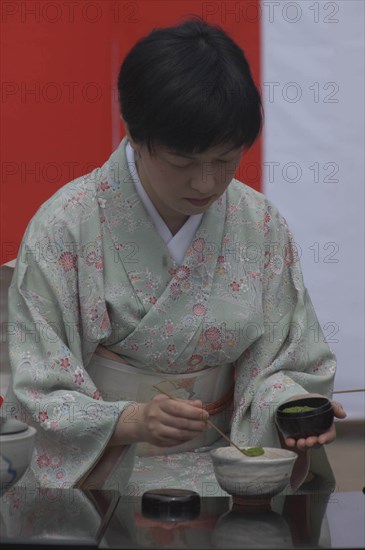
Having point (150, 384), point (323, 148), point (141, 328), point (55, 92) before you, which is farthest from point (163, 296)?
point (323, 148)

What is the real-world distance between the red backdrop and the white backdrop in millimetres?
497

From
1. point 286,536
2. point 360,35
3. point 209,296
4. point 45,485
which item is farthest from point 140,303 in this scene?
point 360,35

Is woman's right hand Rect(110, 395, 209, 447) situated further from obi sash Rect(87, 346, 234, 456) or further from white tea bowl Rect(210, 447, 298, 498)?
obi sash Rect(87, 346, 234, 456)

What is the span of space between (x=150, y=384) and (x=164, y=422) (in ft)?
1.73

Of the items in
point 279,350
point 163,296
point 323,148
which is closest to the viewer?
point 163,296

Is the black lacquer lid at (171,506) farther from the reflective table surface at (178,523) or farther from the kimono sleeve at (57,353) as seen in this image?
the kimono sleeve at (57,353)

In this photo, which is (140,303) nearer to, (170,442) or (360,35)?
(170,442)

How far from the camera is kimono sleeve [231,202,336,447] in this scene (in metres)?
2.43

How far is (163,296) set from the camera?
236cm

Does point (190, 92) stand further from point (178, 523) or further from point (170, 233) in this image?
point (178, 523)

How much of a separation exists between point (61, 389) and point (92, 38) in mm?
1646

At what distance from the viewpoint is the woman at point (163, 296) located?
2.12 meters

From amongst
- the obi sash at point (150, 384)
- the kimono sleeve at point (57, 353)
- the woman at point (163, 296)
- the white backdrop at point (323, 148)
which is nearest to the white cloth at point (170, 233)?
the woman at point (163, 296)

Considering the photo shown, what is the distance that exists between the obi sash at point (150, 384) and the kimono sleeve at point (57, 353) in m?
0.06
